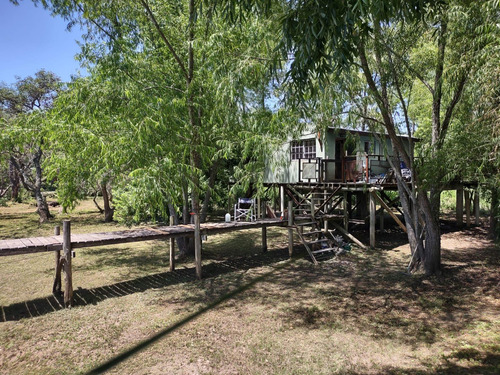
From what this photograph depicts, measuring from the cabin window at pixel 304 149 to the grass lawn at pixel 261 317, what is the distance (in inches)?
255

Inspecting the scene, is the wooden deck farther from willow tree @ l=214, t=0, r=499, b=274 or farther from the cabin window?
the cabin window

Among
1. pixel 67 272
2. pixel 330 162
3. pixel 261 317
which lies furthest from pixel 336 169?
pixel 67 272

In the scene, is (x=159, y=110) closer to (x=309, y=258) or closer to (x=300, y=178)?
(x=309, y=258)

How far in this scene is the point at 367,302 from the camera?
22.6 ft

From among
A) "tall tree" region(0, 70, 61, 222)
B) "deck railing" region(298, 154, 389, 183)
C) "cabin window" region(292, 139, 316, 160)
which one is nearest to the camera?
"deck railing" region(298, 154, 389, 183)

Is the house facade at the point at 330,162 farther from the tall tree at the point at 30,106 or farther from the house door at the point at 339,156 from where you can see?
the tall tree at the point at 30,106

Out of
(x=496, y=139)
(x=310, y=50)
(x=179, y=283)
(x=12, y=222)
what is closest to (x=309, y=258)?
(x=179, y=283)

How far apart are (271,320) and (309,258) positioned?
5.18 meters

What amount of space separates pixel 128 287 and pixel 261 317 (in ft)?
12.5

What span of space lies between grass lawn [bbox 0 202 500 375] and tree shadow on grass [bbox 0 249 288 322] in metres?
0.03

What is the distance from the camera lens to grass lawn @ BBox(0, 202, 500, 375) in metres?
4.60

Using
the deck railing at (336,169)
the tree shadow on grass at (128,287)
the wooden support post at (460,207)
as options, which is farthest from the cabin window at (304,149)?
the wooden support post at (460,207)

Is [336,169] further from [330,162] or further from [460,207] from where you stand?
[460,207]

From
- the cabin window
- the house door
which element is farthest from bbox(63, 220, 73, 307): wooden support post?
the house door
